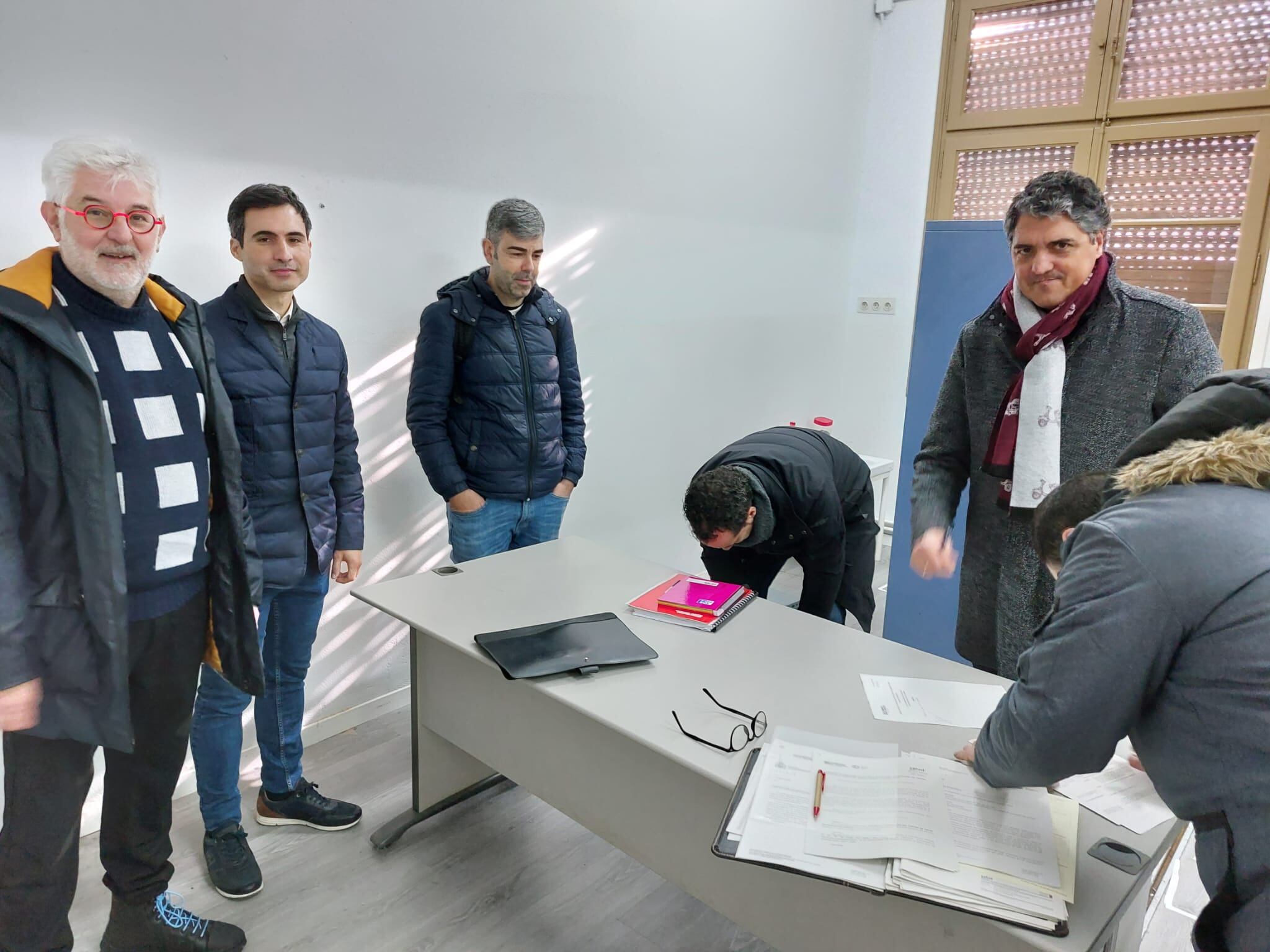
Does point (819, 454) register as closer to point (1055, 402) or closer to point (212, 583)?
point (1055, 402)

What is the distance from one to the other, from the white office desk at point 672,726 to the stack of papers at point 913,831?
5 cm

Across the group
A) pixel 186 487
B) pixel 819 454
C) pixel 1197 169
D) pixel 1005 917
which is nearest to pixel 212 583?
pixel 186 487

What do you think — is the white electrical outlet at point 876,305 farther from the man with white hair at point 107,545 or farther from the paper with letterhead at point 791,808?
the man with white hair at point 107,545

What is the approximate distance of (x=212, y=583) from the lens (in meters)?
1.61

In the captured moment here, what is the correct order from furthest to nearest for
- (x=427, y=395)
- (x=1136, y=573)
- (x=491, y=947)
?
(x=427, y=395) < (x=491, y=947) < (x=1136, y=573)

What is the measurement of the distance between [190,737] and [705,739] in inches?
50.7

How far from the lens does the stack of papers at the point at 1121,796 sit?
1.19m

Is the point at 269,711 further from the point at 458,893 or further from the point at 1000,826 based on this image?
the point at 1000,826

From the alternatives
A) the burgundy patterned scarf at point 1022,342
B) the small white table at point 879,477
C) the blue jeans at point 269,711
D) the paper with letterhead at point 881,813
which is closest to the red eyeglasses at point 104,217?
the blue jeans at point 269,711

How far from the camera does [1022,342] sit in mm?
1700

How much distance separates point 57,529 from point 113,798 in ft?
1.97

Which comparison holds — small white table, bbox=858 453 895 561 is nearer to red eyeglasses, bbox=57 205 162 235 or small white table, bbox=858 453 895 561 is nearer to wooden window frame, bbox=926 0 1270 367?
wooden window frame, bbox=926 0 1270 367

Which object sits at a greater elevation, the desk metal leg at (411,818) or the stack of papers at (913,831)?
the stack of papers at (913,831)

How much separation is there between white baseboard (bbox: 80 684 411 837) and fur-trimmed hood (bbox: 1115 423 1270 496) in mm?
2065
